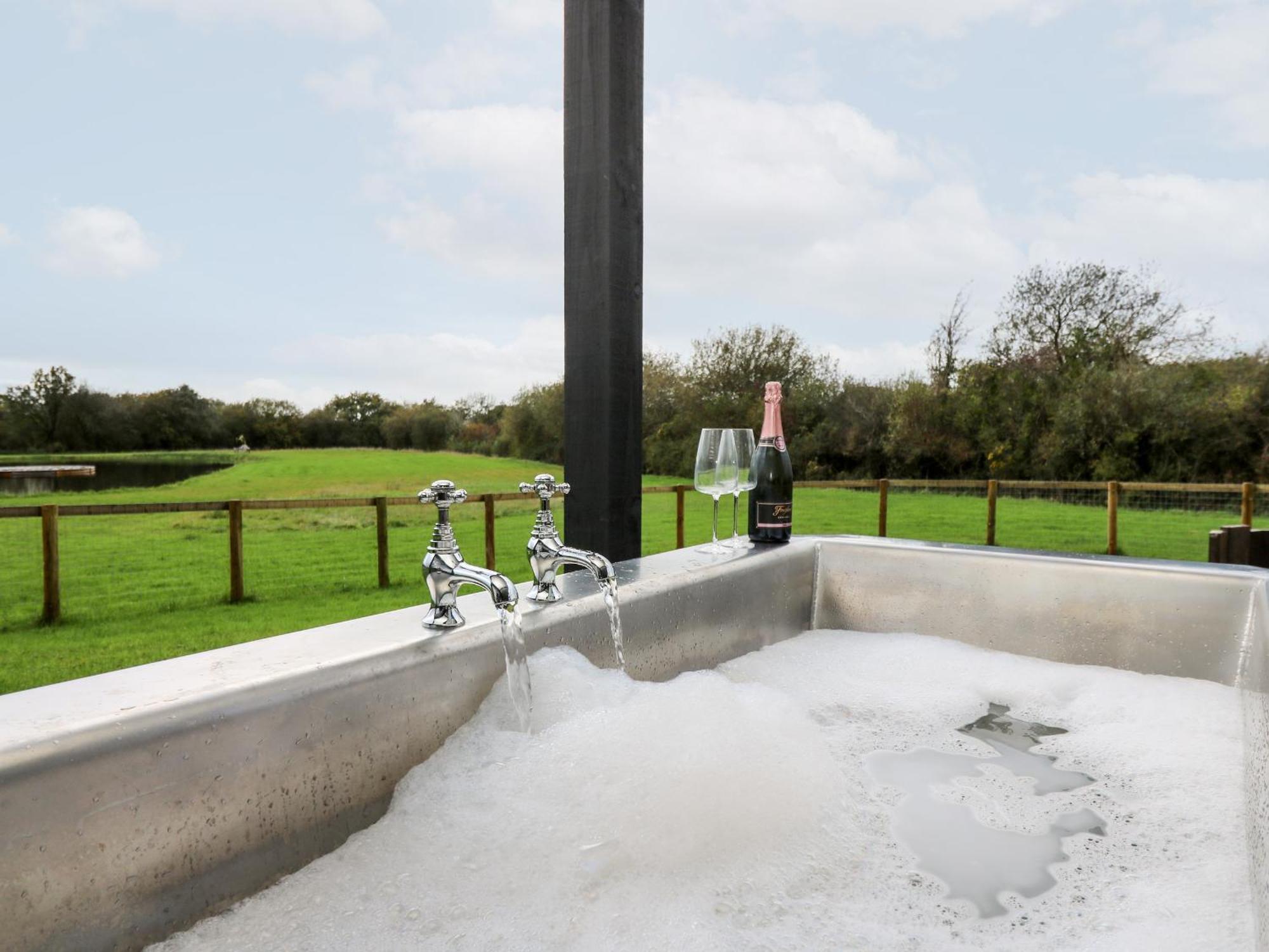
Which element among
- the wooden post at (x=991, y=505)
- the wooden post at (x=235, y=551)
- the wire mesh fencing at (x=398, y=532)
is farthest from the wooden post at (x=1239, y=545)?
the wooden post at (x=991, y=505)

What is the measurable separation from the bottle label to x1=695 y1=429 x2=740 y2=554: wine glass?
139mm

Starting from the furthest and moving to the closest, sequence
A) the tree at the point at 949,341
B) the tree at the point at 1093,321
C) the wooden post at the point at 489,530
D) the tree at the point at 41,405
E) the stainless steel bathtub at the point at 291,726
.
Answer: the tree at the point at 949,341 < the tree at the point at 1093,321 < the wooden post at the point at 489,530 < the tree at the point at 41,405 < the stainless steel bathtub at the point at 291,726

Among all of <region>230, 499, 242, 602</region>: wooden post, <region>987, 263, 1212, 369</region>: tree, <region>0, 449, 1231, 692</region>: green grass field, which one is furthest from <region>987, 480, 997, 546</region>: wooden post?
<region>230, 499, 242, 602</region>: wooden post

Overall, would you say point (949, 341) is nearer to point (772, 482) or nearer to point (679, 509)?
point (679, 509)

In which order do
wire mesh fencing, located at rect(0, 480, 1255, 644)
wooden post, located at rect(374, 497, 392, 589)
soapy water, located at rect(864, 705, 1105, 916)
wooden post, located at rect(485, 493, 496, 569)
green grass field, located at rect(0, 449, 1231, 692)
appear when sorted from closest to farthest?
soapy water, located at rect(864, 705, 1105, 916), green grass field, located at rect(0, 449, 1231, 692), wire mesh fencing, located at rect(0, 480, 1255, 644), wooden post, located at rect(374, 497, 392, 589), wooden post, located at rect(485, 493, 496, 569)

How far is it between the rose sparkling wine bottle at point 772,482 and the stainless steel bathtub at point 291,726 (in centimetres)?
26

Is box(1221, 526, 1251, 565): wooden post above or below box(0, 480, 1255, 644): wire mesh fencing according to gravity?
above

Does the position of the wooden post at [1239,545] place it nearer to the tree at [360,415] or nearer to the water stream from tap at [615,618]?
the water stream from tap at [615,618]

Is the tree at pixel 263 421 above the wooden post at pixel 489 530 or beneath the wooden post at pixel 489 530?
above

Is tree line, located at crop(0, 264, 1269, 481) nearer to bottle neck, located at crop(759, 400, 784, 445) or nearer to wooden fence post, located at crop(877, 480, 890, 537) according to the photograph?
wooden fence post, located at crop(877, 480, 890, 537)

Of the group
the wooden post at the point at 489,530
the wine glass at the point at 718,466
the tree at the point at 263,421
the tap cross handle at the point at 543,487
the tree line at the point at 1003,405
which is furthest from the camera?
the tree line at the point at 1003,405

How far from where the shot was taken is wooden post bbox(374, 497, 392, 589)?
3.81 meters

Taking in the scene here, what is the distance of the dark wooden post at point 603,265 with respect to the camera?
152cm

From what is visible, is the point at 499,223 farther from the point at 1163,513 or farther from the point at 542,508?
the point at 1163,513
